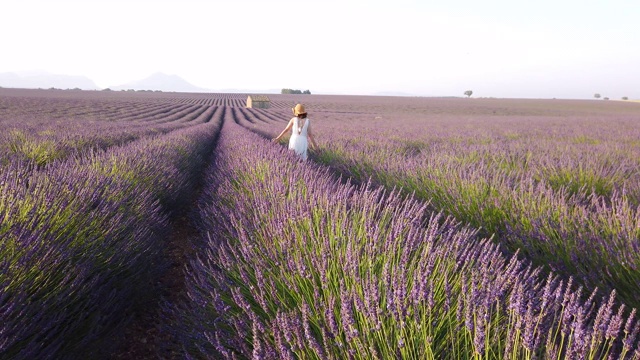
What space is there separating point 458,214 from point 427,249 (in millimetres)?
1760

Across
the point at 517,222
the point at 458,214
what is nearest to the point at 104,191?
the point at 458,214

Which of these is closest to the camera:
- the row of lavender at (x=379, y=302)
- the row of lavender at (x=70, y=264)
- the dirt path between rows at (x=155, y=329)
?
the row of lavender at (x=379, y=302)

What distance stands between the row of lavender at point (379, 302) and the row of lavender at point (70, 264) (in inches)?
14.5

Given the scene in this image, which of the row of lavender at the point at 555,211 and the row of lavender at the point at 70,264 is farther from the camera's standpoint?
the row of lavender at the point at 555,211

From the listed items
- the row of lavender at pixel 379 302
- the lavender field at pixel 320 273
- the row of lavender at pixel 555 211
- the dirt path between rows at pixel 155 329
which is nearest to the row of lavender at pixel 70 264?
the lavender field at pixel 320 273

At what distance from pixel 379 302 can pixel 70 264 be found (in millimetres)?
1281

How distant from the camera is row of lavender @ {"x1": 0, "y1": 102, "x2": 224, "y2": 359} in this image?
1.20m

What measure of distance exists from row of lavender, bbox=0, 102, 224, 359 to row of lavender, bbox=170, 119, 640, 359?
0.37m

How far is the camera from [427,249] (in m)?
1.39

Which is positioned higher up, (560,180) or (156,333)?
(560,180)

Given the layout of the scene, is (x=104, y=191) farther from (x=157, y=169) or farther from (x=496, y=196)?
(x=496, y=196)

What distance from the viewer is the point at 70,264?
1.49m

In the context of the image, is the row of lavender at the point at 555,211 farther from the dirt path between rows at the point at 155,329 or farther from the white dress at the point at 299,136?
the dirt path between rows at the point at 155,329

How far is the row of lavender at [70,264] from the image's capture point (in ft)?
3.93
